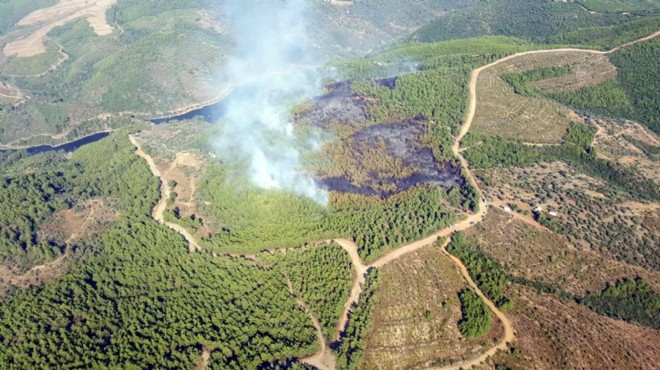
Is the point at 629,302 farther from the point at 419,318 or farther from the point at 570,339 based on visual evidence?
the point at 419,318

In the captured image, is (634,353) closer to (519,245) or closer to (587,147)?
(519,245)

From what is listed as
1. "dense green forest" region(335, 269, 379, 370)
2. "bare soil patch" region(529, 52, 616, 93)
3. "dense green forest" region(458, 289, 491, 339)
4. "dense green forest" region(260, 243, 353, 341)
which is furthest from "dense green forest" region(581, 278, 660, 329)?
"bare soil patch" region(529, 52, 616, 93)

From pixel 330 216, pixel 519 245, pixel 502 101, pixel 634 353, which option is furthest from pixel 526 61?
pixel 634 353

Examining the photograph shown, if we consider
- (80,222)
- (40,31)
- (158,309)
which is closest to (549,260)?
(158,309)

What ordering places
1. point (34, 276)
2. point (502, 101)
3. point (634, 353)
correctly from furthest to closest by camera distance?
1. point (502, 101)
2. point (34, 276)
3. point (634, 353)

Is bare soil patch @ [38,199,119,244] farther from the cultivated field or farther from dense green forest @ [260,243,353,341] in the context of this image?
the cultivated field
